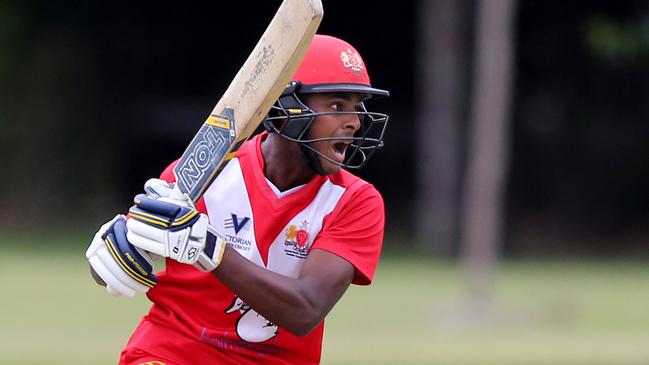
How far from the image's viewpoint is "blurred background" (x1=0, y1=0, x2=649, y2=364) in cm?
1773

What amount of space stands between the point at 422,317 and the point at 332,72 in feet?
26.6

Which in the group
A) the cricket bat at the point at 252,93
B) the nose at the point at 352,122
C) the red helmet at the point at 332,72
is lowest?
the cricket bat at the point at 252,93

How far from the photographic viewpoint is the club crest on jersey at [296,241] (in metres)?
4.19

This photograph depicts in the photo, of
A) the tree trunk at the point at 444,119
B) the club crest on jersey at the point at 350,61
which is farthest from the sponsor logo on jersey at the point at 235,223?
the tree trunk at the point at 444,119

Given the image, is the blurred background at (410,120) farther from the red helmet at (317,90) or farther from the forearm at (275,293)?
the forearm at (275,293)

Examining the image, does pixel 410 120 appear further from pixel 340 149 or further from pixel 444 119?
pixel 340 149

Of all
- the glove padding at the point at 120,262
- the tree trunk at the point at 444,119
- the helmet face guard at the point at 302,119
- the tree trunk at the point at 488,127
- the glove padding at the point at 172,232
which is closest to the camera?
the glove padding at the point at 172,232

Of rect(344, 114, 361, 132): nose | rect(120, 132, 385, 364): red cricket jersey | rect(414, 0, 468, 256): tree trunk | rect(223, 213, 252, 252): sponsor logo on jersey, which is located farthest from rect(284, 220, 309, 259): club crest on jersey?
rect(414, 0, 468, 256): tree trunk

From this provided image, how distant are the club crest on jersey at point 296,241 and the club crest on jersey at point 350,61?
0.53 metres

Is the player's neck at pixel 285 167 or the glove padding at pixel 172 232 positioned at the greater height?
the player's neck at pixel 285 167

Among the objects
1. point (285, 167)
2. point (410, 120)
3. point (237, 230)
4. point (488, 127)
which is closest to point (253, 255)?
point (237, 230)

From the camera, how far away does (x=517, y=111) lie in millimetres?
19969

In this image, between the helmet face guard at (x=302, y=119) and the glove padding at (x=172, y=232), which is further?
the helmet face guard at (x=302, y=119)

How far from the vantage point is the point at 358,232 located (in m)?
4.23
